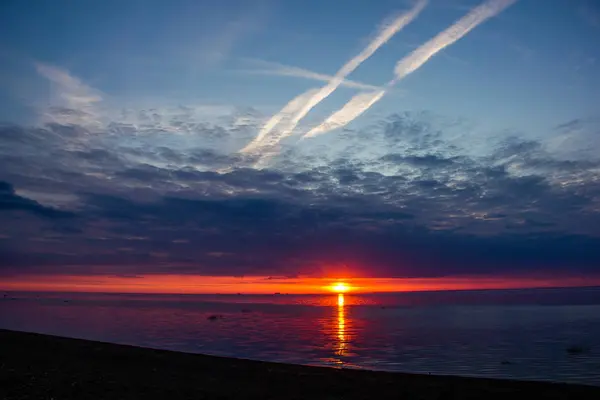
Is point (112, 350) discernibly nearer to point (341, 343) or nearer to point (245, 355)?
point (245, 355)

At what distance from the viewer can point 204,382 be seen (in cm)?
2619

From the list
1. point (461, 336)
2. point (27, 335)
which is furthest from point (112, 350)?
point (461, 336)

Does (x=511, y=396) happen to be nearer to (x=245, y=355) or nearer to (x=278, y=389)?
(x=278, y=389)

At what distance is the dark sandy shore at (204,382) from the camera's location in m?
22.7

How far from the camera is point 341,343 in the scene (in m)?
60.7

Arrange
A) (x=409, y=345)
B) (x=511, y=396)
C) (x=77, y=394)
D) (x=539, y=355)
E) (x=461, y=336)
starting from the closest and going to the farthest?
(x=77, y=394) < (x=511, y=396) < (x=539, y=355) < (x=409, y=345) < (x=461, y=336)

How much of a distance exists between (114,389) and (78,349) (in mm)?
14420

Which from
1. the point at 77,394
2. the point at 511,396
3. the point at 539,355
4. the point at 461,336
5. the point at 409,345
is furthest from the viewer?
the point at 461,336

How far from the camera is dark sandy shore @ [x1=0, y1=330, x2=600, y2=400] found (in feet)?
74.5

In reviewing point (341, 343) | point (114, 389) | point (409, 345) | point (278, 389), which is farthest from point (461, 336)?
point (114, 389)

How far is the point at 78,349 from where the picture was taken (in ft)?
116

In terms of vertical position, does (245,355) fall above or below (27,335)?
below

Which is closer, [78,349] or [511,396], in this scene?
[511,396]

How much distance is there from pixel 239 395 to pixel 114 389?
583 cm
